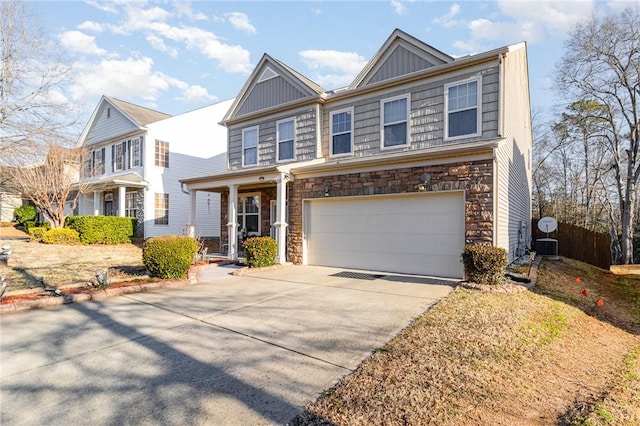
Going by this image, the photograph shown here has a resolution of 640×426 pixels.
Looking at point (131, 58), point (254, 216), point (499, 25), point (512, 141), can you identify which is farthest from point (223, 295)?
point (499, 25)

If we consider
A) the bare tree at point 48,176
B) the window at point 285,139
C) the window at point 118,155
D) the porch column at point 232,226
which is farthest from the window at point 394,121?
the window at point 118,155

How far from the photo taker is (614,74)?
58.7 ft

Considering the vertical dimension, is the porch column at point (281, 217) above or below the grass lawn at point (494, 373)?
above

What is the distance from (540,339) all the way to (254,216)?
1106cm

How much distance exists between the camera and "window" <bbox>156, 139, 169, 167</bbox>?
18.1 m

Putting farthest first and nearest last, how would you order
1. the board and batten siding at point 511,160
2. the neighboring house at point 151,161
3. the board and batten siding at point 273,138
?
the neighboring house at point 151,161 < the board and batten siding at point 273,138 < the board and batten siding at point 511,160

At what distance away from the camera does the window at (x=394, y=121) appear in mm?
10602

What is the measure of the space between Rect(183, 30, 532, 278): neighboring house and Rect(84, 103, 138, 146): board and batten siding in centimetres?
790

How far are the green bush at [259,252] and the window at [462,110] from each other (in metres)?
6.15

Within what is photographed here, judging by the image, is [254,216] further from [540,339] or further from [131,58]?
[540,339]

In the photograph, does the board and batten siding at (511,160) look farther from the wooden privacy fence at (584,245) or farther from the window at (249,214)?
the window at (249,214)

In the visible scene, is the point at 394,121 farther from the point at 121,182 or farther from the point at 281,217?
the point at 121,182

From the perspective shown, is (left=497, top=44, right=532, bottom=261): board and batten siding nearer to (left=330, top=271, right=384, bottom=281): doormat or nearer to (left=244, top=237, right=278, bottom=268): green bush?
(left=330, top=271, right=384, bottom=281): doormat

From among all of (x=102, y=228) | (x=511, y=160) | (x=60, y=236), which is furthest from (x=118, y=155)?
(x=511, y=160)
